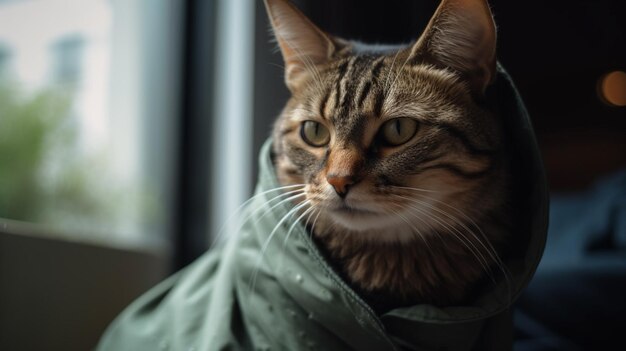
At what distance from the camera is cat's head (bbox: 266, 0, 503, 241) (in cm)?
74

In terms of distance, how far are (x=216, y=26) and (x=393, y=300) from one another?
3.84 feet

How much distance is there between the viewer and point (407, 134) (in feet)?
2.51

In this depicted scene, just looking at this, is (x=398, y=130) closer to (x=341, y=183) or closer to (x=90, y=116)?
(x=341, y=183)

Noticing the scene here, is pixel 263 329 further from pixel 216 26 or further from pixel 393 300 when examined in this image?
pixel 216 26

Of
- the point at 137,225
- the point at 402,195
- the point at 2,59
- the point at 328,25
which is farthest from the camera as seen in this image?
the point at 137,225

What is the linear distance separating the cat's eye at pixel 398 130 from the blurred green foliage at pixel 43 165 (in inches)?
35.8

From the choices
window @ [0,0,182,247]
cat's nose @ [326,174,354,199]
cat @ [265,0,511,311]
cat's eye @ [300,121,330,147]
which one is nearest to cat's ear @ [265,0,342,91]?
cat @ [265,0,511,311]

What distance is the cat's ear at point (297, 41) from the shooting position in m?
0.84

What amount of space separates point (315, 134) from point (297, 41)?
0.18 metres

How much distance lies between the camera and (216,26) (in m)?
1.65

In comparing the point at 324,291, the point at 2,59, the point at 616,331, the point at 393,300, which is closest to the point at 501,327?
the point at 393,300

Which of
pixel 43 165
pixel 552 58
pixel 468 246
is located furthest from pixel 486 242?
pixel 43 165

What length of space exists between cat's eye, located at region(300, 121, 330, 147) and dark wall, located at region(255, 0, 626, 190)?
0.59ft

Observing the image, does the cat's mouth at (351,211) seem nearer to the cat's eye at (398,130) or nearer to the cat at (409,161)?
the cat at (409,161)
